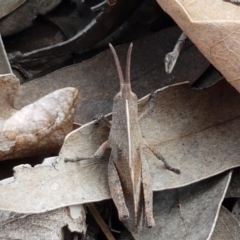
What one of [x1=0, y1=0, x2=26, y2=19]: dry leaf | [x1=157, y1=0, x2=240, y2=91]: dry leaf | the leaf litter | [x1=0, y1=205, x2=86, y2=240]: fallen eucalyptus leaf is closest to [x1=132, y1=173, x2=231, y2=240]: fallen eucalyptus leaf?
the leaf litter

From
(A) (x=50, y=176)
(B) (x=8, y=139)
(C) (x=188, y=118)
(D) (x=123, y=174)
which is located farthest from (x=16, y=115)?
(C) (x=188, y=118)

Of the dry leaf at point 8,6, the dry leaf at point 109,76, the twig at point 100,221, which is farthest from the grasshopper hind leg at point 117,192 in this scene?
the dry leaf at point 8,6

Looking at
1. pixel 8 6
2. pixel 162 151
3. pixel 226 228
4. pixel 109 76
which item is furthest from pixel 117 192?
pixel 8 6

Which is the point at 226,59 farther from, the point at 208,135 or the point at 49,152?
the point at 49,152

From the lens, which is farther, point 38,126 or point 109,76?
point 109,76

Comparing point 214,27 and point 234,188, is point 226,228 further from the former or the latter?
point 214,27
